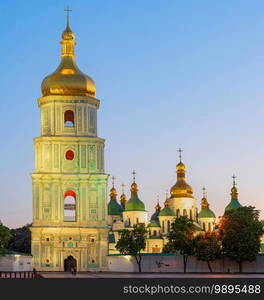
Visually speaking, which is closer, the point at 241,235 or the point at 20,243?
the point at 241,235

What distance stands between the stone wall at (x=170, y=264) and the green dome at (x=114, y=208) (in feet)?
146

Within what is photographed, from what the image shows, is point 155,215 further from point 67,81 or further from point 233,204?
point 67,81

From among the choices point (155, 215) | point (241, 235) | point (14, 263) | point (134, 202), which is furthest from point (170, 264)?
point (155, 215)

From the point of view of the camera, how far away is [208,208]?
443ft

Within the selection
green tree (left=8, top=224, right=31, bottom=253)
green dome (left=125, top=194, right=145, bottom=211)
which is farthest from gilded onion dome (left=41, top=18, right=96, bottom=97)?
green dome (left=125, top=194, right=145, bottom=211)

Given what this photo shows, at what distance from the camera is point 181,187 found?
12875cm

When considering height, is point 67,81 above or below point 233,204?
above

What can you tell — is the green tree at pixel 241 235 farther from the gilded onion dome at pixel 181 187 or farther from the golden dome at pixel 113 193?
the golden dome at pixel 113 193

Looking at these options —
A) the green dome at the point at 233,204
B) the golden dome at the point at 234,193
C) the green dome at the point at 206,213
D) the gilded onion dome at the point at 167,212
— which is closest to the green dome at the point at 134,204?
the gilded onion dome at the point at 167,212

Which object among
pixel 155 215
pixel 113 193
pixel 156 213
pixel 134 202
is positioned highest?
pixel 113 193

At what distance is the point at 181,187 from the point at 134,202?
25.2 ft

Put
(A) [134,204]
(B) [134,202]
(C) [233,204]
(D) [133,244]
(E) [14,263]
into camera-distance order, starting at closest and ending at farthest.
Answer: (E) [14,263]
(D) [133,244]
(C) [233,204]
(A) [134,204]
(B) [134,202]

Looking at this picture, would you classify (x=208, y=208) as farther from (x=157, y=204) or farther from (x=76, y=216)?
(x=76, y=216)

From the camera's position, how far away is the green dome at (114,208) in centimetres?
13250
